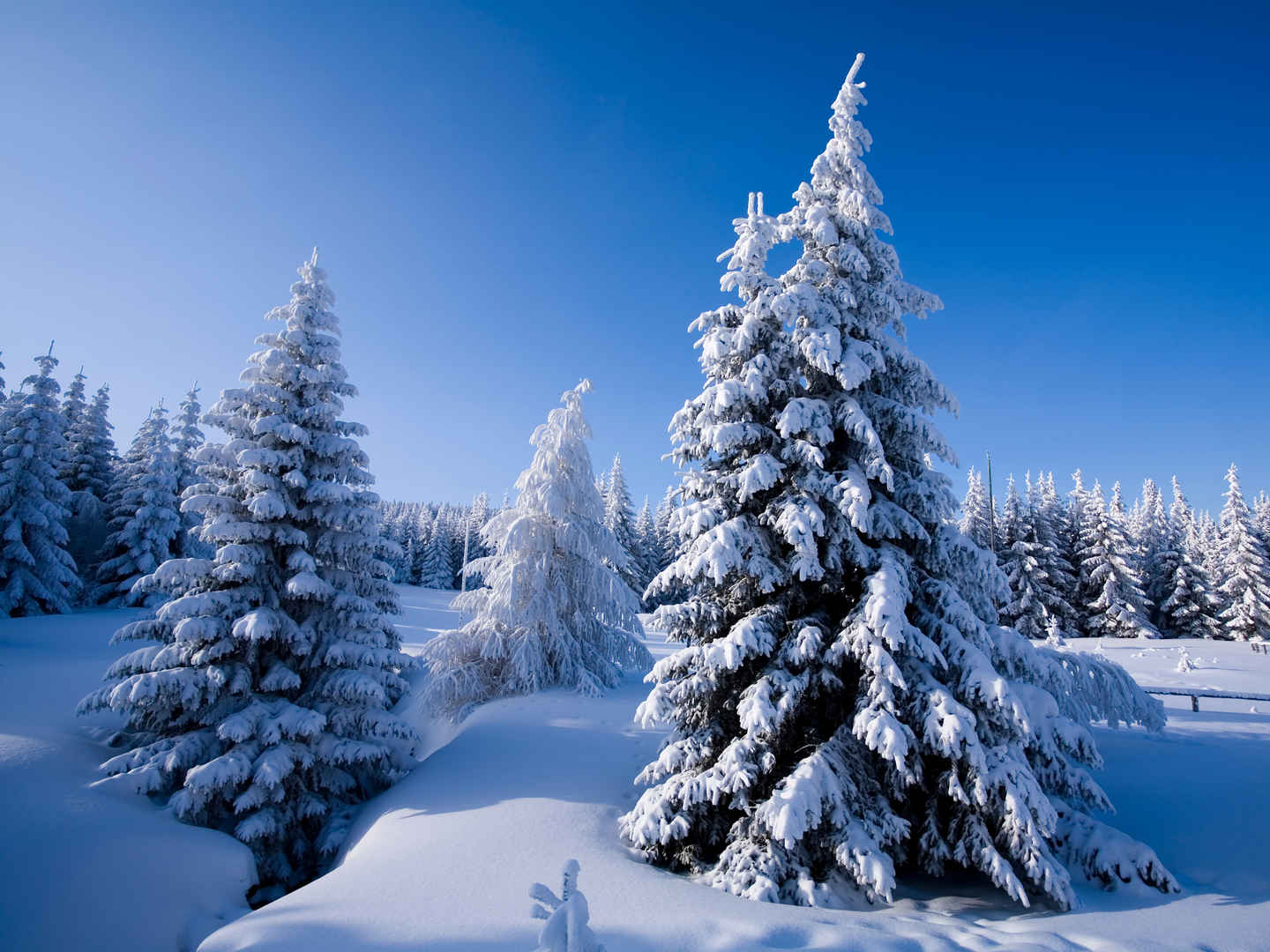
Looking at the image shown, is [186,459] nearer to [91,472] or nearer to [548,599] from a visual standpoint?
[91,472]

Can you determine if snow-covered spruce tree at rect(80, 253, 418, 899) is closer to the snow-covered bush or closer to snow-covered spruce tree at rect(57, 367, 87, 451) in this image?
the snow-covered bush

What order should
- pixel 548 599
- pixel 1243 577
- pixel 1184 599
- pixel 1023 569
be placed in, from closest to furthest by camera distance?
pixel 548 599
pixel 1023 569
pixel 1243 577
pixel 1184 599

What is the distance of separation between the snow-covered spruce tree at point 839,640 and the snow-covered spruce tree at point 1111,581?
123 ft

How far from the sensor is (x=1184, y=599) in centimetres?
4256

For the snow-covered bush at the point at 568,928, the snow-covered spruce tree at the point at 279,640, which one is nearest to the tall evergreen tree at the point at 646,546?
the snow-covered spruce tree at the point at 279,640

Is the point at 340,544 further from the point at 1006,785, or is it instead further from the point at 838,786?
the point at 1006,785

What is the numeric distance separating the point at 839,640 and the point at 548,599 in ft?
33.4

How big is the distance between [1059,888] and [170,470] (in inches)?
1481

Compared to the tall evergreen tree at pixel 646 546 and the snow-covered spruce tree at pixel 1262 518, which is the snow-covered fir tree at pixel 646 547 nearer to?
the tall evergreen tree at pixel 646 546

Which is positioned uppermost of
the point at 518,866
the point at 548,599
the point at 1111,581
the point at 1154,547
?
the point at 1154,547

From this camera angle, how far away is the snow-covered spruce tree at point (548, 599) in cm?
1577

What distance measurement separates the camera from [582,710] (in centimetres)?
1412

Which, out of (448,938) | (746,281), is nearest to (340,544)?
(448,938)

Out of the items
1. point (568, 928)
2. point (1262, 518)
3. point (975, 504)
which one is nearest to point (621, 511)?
point (975, 504)
